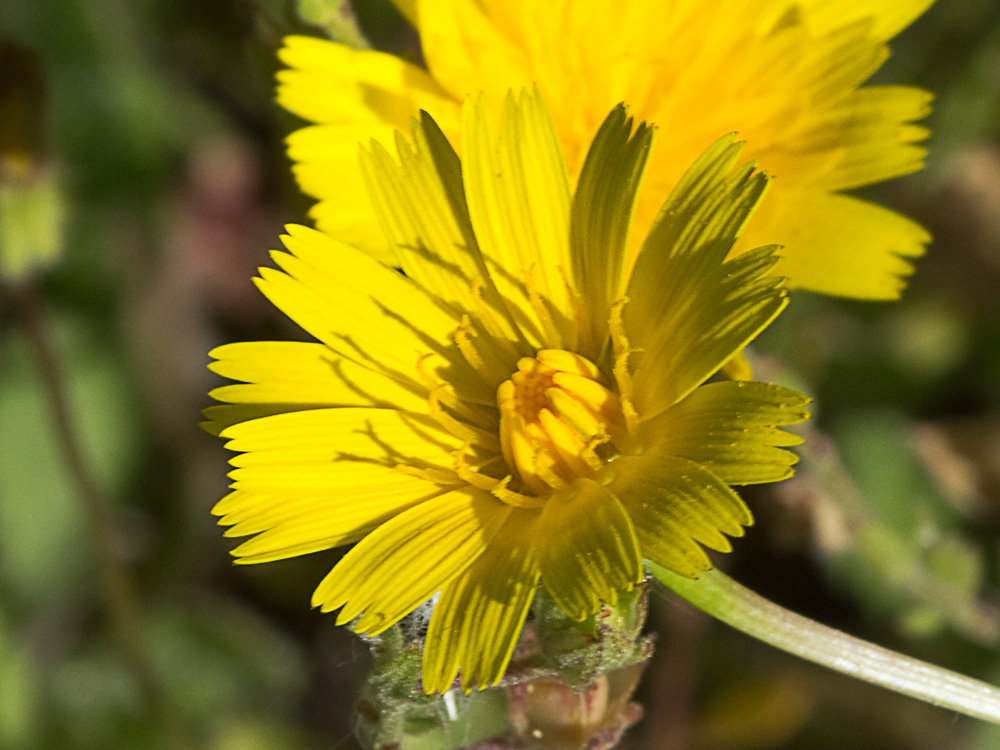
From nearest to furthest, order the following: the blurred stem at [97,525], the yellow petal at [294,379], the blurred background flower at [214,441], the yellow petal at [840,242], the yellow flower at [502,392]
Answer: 1. the yellow flower at [502,392]
2. the yellow petal at [294,379]
3. the yellow petal at [840,242]
4. the blurred stem at [97,525]
5. the blurred background flower at [214,441]

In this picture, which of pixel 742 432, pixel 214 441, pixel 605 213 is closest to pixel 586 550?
pixel 742 432

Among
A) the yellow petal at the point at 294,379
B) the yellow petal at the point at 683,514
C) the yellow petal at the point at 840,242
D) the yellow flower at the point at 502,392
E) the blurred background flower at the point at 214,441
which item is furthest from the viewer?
the blurred background flower at the point at 214,441

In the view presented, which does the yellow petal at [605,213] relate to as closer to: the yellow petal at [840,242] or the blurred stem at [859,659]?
the yellow petal at [840,242]

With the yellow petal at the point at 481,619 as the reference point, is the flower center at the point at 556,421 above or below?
above

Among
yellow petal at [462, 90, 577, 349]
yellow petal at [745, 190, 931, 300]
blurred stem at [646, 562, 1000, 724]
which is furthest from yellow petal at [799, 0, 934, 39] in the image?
blurred stem at [646, 562, 1000, 724]

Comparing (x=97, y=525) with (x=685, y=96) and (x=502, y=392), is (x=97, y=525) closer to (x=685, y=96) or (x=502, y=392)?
(x=502, y=392)

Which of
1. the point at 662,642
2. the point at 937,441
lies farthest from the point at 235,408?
the point at 937,441

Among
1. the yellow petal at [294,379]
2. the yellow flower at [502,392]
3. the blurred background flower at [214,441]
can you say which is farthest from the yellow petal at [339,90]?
the blurred background flower at [214,441]
